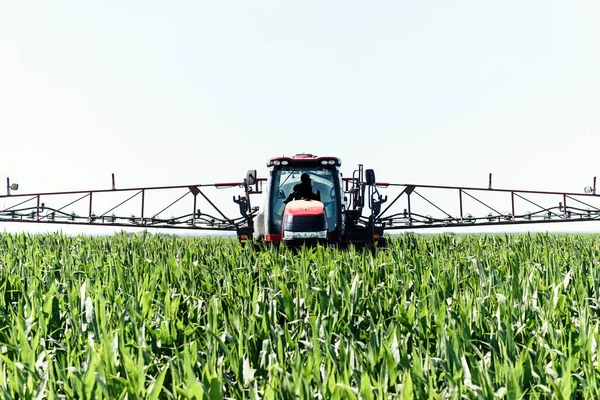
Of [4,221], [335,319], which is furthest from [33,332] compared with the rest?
[4,221]

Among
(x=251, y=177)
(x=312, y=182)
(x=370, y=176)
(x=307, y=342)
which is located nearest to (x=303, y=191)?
(x=312, y=182)

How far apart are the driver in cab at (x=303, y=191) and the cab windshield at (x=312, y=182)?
0.12 m

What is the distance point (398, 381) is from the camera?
3.06m

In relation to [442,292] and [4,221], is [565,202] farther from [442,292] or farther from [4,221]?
[4,221]

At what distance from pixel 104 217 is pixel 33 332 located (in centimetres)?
1546

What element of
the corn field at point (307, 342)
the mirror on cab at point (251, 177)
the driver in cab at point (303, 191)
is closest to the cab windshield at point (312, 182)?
the driver in cab at point (303, 191)

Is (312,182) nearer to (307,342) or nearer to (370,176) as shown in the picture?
A: (370,176)

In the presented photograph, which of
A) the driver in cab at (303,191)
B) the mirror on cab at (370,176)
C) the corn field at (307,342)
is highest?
the mirror on cab at (370,176)

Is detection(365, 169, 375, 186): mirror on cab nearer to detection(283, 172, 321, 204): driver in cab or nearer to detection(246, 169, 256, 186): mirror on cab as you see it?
detection(283, 172, 321, 204): driver in cab

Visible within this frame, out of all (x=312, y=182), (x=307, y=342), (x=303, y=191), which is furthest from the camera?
(x=312, y=182)

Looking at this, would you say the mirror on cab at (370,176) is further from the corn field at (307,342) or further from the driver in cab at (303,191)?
the corn field at (307,342)

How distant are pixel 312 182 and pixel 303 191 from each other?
344 mm

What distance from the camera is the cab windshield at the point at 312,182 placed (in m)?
10.2

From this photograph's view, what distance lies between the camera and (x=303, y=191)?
10.1m
